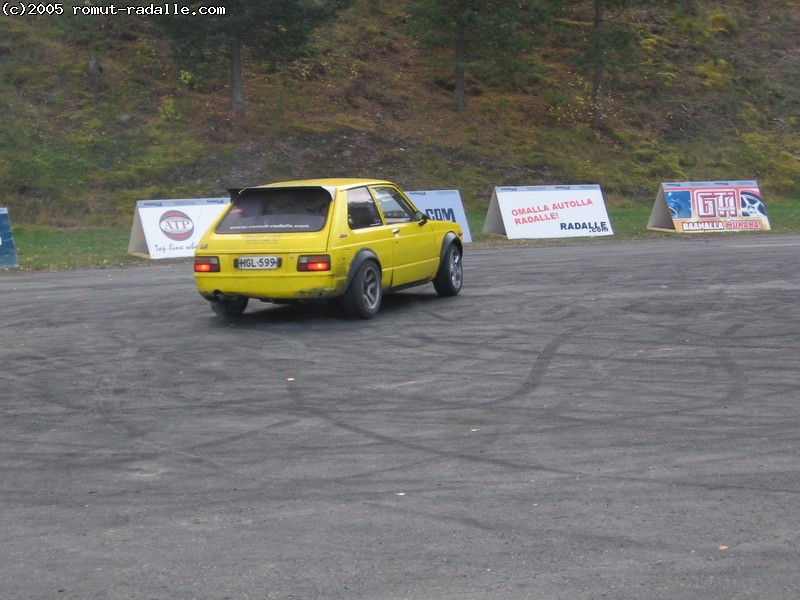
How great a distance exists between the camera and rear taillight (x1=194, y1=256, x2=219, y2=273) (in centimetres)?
1205

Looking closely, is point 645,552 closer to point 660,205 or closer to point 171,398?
point 171,398

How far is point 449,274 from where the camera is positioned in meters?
14.1

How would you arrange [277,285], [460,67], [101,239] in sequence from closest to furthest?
[277,285], [101,239], [460,67]

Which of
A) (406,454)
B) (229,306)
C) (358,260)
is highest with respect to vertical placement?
(358,260)

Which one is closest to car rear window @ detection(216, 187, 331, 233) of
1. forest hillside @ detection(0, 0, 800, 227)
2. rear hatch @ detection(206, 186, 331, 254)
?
rear hatch @ detection(206, 186, 331, 254)

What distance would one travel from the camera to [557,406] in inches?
312

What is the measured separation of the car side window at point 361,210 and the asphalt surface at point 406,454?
112 centimetres

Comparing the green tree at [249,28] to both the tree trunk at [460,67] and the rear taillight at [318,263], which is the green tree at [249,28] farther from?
the rear taillight at [318,263]

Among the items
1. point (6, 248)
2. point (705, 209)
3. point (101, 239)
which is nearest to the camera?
point (6, 248)

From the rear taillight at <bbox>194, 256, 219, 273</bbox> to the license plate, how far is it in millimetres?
285

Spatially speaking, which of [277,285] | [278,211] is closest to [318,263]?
[277,285]

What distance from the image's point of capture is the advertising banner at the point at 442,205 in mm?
23641

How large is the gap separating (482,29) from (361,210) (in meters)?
24.6

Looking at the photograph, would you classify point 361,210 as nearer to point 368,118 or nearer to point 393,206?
point 393,206
